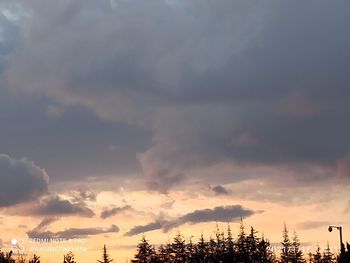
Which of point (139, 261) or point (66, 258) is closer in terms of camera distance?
point (66, 258)

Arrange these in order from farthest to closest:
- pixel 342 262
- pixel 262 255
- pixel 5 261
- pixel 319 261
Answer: pixel 319 261 → pixel 262 255 → pixel 5 261 → pixel 342 262

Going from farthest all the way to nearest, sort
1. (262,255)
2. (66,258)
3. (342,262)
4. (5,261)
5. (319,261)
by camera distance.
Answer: (319,261), (262,255), (66,258), (5,261), (342,262)

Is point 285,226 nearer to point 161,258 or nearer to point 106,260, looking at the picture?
point 161,258

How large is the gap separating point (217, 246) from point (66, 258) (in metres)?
33.7

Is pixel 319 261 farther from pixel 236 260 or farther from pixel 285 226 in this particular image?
pixel 236 260

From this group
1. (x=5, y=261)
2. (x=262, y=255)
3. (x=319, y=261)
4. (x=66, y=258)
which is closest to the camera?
(x=5, y=261)

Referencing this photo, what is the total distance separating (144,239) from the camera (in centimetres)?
14212

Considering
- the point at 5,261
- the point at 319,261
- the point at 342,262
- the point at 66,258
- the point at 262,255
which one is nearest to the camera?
the point at 342,262

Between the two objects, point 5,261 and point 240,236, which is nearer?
point 5,261

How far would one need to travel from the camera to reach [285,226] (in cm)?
14188

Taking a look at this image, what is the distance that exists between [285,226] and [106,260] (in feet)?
132

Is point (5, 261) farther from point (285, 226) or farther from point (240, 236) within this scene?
point (285, 226)

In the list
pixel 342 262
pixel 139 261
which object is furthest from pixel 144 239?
pixel 342 262

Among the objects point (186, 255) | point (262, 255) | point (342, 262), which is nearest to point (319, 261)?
point (262, 255)
